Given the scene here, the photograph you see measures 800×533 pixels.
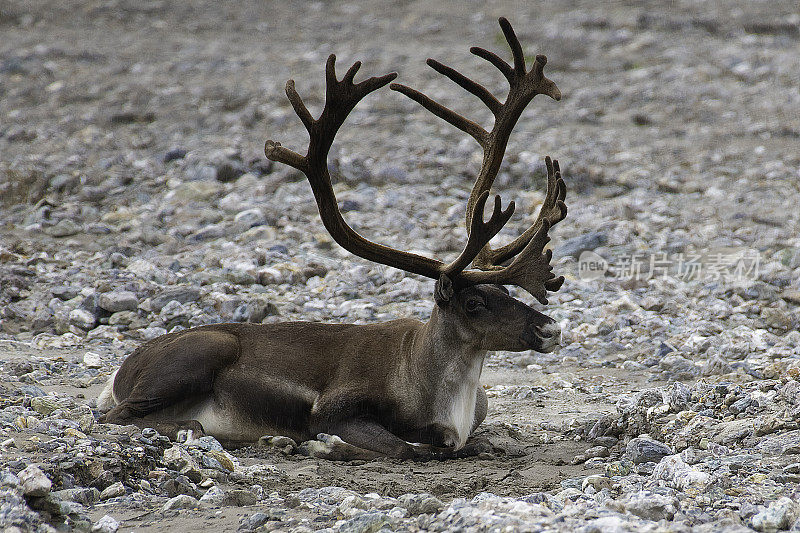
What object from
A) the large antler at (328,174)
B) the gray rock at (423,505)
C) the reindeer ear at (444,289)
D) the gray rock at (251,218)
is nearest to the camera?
the gray rock at (423,505)

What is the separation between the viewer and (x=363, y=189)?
12.4 meters

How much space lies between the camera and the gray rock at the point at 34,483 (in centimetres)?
404

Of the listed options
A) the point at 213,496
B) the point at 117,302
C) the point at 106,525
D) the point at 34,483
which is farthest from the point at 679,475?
the point at 117,302

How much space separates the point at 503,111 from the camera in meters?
6.97

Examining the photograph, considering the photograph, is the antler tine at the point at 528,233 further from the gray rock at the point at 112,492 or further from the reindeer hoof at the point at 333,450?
the gray rock at the point at 112,492

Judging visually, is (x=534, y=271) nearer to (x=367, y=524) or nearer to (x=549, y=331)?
(x=549, y=331)

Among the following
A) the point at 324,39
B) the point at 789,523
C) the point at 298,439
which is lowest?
the point at 298,439

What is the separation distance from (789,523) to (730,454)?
1319 millimetres

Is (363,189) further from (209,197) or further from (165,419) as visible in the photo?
(165,419)

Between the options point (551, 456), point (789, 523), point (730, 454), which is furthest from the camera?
point (551, 456)

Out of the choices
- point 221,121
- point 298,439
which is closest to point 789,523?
point 298,439

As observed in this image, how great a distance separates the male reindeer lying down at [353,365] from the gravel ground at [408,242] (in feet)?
1.03

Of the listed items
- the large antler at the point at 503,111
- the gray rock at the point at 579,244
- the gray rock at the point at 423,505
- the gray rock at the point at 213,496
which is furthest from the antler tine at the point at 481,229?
the gray rock at the point at 579,244

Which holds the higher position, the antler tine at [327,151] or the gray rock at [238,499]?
the antler tine at [327,151]
